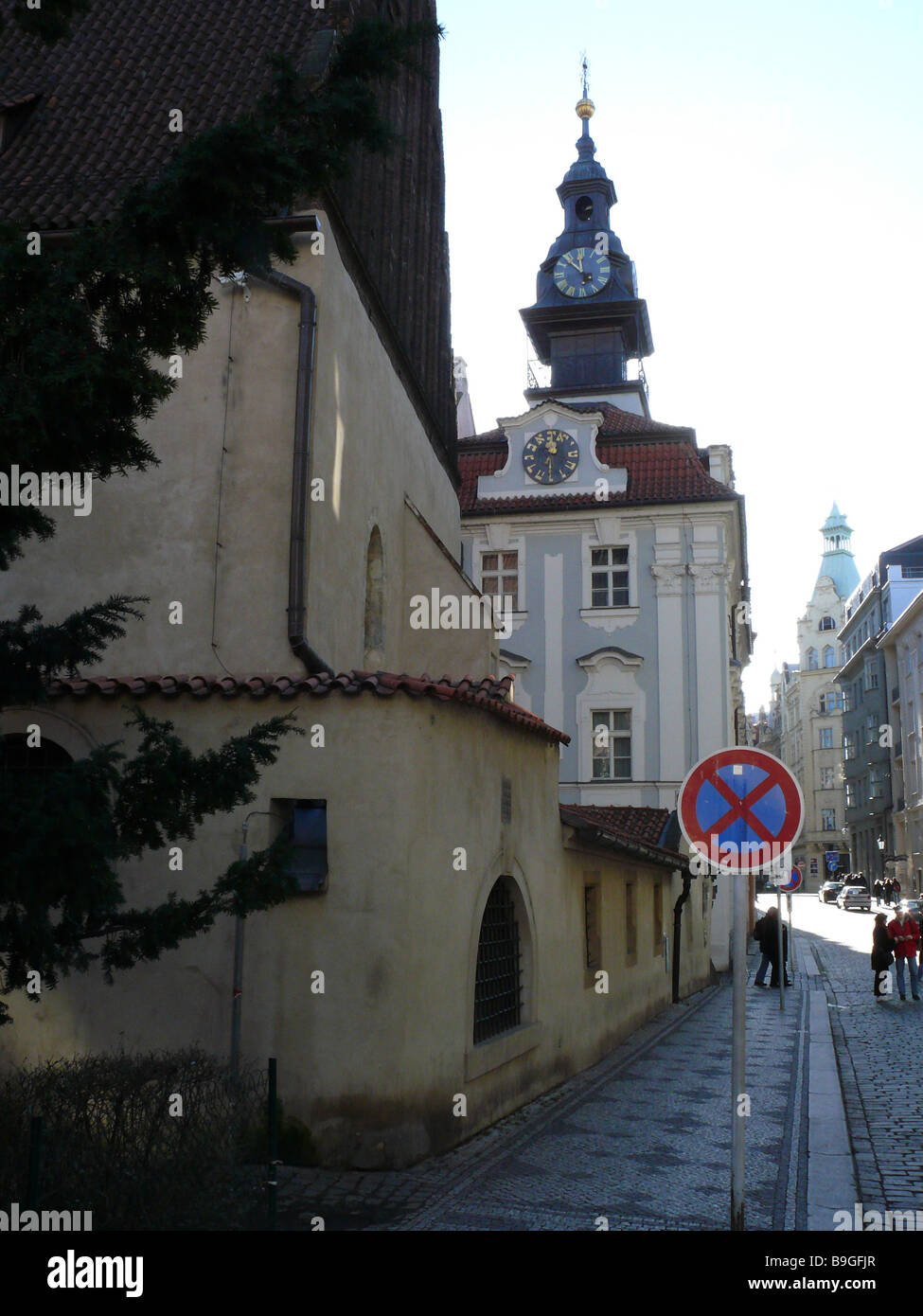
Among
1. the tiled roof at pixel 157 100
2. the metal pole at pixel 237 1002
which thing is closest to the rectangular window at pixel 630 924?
the tiled roof at pixel 157 100

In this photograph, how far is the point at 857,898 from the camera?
63438mm

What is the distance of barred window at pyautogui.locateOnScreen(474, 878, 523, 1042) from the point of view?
1155 cm

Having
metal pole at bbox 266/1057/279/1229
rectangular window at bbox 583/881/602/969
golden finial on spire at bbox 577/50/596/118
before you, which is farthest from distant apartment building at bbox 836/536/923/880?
metal pole at bbox 266/1057/279/1229

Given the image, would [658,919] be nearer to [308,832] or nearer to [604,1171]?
[604,1171]

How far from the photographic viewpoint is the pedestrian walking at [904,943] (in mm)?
22312

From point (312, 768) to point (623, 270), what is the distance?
3479 cm

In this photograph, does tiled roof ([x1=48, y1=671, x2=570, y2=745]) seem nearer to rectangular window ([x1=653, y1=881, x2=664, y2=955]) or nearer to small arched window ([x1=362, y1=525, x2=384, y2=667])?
small arched window ([x1=362, y1=525, x2=384, y2=667])

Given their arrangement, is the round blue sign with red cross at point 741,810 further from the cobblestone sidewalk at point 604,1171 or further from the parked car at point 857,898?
the parked car at point 857,898

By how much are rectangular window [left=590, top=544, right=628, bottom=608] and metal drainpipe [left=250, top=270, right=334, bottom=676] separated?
1983cm

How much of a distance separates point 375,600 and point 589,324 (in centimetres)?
2632

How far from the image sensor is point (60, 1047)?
9.84 metres

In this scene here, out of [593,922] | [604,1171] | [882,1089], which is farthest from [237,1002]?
[882,1089]

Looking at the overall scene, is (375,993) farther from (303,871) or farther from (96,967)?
(96,967)
